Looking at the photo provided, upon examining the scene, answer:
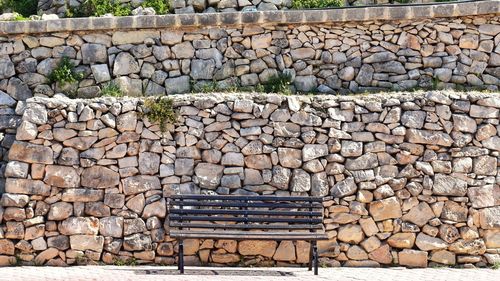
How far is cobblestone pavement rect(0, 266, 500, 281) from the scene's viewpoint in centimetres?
786

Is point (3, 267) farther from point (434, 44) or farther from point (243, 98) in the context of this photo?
point (434, 44)

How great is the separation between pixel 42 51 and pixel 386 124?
188 inches

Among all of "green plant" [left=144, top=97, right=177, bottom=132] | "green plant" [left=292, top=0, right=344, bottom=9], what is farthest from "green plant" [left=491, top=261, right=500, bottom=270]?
"green plant" [left=292, top=0, right=344, bottom=9]

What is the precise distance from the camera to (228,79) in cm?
984

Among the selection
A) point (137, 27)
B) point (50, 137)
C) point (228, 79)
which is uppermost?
point (137, 27)

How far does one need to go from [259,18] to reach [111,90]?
7.37 feet

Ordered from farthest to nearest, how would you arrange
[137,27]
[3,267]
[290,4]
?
[290,4] → [137,27] → [3,267]

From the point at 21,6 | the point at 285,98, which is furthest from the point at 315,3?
the point at 21,6

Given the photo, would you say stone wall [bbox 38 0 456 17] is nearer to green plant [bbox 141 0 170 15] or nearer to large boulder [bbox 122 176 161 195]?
green plant [bbox 141 0 170 15]

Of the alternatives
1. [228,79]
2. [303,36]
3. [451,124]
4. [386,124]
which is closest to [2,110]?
[228,79]

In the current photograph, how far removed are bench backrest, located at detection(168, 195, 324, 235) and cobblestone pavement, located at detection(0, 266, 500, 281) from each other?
49cm

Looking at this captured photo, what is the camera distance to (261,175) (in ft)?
29.2

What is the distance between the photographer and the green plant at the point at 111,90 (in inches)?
375

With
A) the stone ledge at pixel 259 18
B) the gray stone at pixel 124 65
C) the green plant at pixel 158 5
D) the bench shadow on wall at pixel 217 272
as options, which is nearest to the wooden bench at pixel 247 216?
the bench shadow on wall at pixel 217 272
